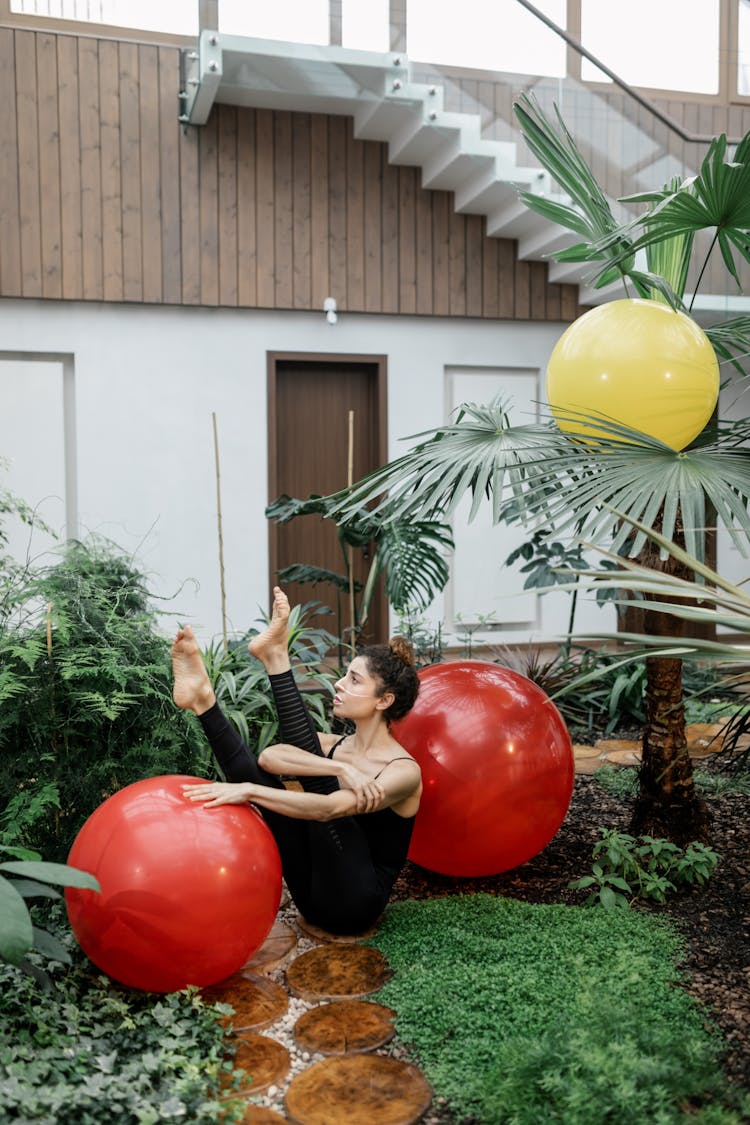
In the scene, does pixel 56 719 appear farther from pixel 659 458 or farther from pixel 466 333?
pixel 466 333

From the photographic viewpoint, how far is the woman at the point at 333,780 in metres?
2.53

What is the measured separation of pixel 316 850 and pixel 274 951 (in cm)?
33

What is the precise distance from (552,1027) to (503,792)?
2.64 feet

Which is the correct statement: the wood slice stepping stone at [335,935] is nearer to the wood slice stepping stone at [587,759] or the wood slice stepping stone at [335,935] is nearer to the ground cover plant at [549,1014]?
the ground cover plant at [549,1014]

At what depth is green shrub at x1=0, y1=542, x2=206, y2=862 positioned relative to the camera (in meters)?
2.72

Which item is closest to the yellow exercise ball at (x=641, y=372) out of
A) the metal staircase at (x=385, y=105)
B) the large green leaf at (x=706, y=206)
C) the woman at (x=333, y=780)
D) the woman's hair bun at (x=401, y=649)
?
the large green leaf at (x=706, y=206)

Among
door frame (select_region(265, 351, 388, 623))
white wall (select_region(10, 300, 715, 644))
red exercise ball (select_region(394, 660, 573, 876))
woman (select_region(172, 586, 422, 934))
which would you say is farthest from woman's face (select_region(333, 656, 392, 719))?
door frame (select_region(265, 351, 388, 623))

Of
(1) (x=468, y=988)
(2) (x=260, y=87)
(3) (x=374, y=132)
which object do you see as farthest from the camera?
(3) (x=374, y=132)

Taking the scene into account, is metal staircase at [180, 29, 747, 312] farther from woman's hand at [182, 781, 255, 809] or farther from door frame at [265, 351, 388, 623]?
woman's hand at [182, 781, 255, 809]

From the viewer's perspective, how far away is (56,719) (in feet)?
9.21

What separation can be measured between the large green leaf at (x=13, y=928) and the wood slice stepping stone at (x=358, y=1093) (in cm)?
63

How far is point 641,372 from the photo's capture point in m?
2.67

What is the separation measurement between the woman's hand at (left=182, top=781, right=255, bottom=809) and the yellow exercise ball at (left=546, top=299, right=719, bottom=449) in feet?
4.43

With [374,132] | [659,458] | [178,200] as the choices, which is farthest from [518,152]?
[659,458]
